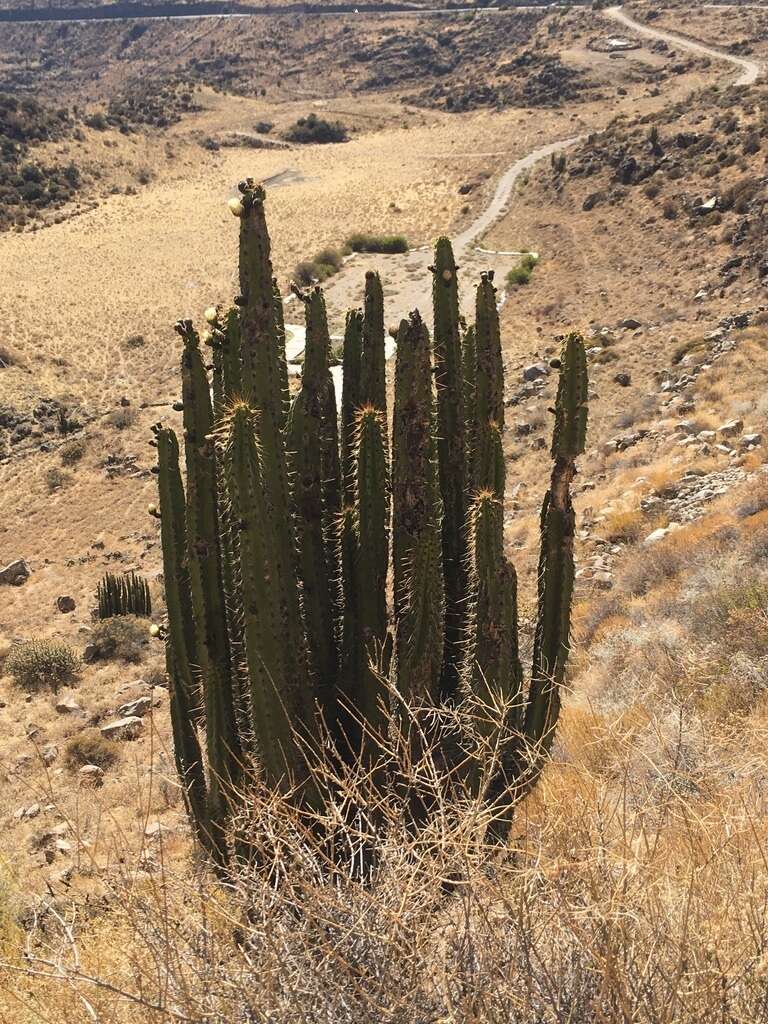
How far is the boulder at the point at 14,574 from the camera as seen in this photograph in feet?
59.2

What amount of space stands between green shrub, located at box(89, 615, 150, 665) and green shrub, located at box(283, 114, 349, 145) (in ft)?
213

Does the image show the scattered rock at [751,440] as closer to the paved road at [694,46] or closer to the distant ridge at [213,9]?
the paved road at [694,46]

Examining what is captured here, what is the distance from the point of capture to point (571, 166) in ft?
145

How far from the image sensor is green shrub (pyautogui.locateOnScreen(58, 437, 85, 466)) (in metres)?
23.6

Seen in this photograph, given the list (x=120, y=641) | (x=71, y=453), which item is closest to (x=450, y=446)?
(x=120, y=641)

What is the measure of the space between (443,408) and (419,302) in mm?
25116

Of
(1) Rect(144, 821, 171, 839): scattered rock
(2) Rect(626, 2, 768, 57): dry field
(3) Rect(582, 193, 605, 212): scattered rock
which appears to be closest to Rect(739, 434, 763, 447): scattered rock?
(1) Rect(144, 821, 171, 839): scattered rock

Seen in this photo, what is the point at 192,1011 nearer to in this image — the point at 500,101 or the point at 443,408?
the point at 443,408

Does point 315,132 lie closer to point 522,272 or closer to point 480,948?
point 522,272

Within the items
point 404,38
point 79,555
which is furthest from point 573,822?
point 404,38

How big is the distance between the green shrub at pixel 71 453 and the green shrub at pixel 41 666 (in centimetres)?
1063

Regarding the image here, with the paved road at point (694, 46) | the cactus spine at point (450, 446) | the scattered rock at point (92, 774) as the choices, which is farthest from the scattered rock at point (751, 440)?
the paved road at point (694, 46)

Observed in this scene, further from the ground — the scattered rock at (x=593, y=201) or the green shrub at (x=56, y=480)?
the scattered rock at (x=593, y=201)

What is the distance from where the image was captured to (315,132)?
7119cm
